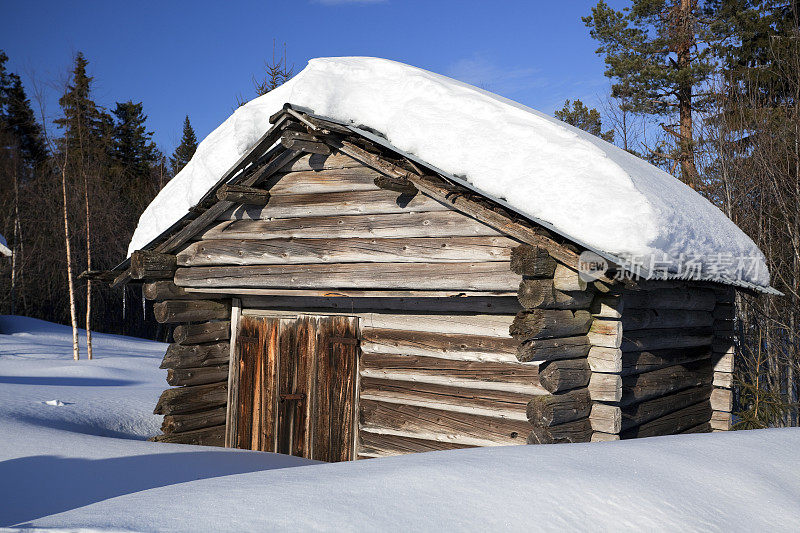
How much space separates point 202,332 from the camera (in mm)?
8336

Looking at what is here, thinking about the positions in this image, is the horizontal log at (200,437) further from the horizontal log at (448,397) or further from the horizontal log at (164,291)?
the horizontal log at (448,397)

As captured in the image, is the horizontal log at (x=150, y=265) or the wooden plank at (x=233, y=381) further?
the wooden plank at (x=233, y=381)

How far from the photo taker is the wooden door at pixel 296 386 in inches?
292

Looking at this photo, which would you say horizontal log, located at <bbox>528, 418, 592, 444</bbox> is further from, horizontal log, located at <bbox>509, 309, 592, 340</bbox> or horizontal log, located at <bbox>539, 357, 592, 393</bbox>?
horizontal log, located at <bbox>509, 309, 592, 340</bbox>

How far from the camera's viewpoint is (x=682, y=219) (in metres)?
6.47

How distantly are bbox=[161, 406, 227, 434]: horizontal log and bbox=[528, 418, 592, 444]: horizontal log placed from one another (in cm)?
460

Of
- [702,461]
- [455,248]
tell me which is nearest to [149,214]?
[455,248]

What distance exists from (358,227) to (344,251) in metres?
0.31

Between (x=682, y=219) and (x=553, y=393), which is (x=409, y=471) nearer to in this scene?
(x=553, y=393)

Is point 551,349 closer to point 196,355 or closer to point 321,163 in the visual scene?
point 321,163

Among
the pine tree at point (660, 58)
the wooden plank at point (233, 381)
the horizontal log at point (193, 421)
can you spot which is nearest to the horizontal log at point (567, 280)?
the wooden plank at point (233, 381)

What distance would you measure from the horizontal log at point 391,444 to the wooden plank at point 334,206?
7.96 feet

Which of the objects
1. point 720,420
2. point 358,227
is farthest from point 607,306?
point 720,420

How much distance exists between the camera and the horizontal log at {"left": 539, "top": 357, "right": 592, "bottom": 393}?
5.55 metres
